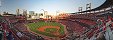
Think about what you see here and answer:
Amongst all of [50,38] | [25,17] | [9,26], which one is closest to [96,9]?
[50,38]

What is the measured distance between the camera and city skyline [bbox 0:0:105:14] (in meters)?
2.90

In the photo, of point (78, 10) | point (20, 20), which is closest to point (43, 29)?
point (20, 20)

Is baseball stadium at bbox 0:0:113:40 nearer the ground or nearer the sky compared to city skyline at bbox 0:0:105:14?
nearer the ground

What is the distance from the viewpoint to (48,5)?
292 centimetres

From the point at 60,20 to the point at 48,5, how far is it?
0.25m

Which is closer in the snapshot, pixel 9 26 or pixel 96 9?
pixel 96 9

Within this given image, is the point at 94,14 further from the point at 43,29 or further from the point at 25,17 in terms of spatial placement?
the point at 25,17

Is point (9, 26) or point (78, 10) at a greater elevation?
point (78, 10)

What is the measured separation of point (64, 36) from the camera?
293 cm

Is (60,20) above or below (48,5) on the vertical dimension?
below

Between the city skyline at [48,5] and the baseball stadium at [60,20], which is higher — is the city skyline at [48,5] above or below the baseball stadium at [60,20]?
above

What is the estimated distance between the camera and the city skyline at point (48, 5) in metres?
2.90

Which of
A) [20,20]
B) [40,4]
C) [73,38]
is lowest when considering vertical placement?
[73,38]

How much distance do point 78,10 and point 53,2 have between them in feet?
1.12
